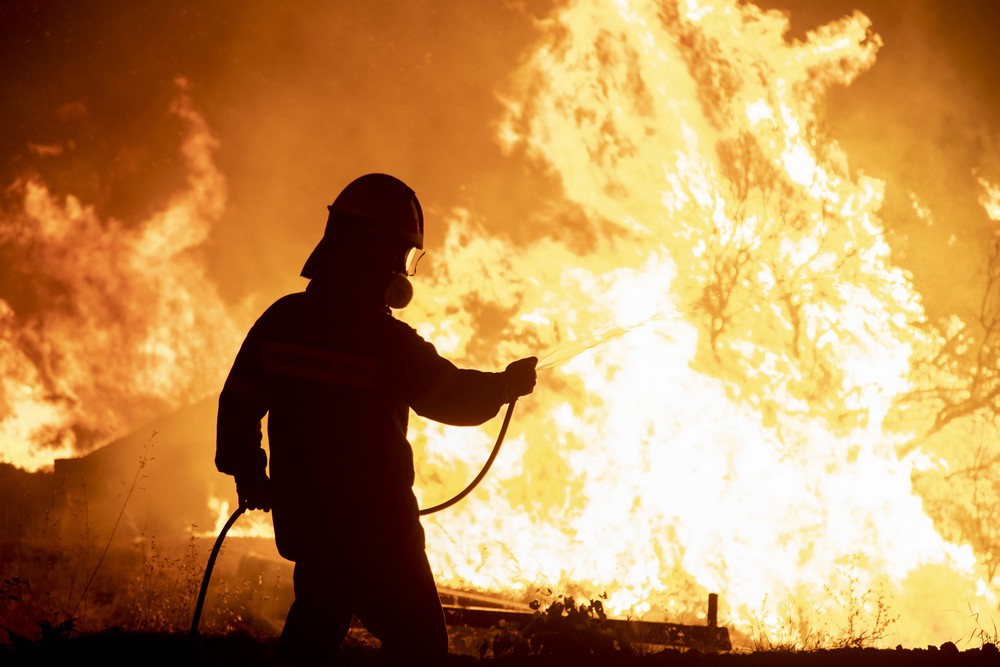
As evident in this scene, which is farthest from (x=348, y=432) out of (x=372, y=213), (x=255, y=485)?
(x=372, y=213)

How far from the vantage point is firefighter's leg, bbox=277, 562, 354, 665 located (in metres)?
2.61

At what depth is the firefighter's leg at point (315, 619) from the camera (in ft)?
8.55

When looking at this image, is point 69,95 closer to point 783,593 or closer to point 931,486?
point 783,593

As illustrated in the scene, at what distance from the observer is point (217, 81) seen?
41.7 ft

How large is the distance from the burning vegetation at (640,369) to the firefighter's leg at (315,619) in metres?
4.86

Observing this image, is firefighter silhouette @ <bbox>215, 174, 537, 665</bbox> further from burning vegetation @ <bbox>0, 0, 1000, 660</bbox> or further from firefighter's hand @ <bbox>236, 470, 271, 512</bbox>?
burning vegetation @ <bbox>0, 0, 1000, 660</bbox>

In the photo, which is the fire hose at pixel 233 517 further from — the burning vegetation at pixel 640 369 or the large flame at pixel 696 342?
the large flame at pixel 696 342

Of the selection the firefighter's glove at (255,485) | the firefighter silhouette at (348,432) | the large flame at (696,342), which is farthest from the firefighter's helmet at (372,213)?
the large flame at (696,342)

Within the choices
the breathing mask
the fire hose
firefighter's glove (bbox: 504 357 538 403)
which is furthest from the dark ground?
the breathing mask

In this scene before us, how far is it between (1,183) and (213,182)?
9.81 feet

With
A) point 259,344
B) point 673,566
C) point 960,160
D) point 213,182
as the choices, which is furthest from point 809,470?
point 213,182

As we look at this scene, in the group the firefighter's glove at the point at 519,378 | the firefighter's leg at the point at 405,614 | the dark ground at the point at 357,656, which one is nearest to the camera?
the firefighter's leg at the point at 405,614

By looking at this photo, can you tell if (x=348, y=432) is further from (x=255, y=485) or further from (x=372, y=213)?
(x=372, y=213)

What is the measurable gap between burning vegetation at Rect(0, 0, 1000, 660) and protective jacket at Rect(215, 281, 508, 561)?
4945 mm
